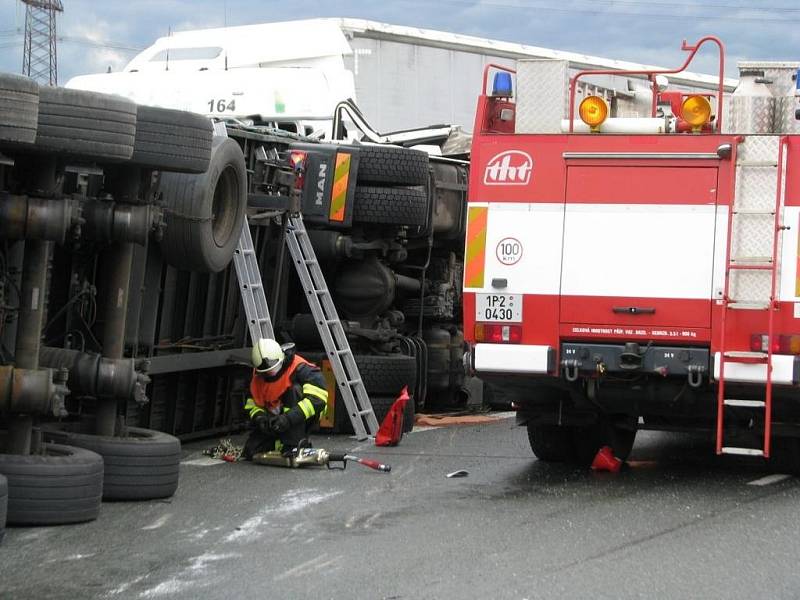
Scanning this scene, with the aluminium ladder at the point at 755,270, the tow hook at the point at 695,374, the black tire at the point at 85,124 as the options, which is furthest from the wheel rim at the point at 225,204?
the aluminium ladder at the point at 755,270

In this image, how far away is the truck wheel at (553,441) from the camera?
34.6ft

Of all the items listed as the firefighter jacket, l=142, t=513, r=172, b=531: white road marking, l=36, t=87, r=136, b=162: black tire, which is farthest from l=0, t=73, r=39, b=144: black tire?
the firefighter jacket

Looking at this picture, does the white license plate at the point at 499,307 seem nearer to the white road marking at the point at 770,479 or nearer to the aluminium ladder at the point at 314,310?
the white road marking at the point at 770,479

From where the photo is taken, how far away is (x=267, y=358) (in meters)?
10.1

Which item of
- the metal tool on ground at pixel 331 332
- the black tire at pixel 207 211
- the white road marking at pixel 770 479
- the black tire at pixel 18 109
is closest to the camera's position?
the black tire at pixel 18 109

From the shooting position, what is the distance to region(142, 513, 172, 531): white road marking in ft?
24.8

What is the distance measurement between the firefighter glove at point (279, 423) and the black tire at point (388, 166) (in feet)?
10.9

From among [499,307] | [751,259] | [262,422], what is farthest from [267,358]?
[751,259]

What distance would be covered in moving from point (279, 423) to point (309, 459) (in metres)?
0.33

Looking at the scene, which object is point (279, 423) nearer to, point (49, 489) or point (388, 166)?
point (49, 489)

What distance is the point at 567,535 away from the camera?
24.6ft

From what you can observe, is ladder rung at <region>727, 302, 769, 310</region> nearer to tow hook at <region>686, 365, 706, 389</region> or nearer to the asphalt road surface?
tow hook at <region>686, 365, 706, 389</region>

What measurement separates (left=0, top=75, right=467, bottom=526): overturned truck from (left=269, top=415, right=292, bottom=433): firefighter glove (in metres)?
0.96

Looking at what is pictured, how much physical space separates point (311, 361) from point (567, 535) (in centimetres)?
493
